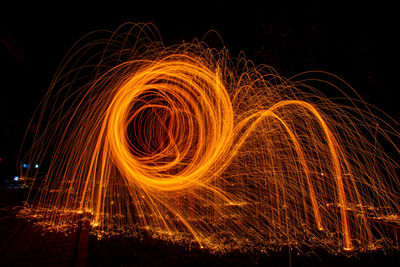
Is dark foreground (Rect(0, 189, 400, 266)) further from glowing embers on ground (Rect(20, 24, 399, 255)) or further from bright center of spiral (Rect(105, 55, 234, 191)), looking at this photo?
bright center of spiral (Rect(105, 55, 234, 191))

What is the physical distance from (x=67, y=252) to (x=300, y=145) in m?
8.28

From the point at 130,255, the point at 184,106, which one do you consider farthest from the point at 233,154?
the point at 130,255

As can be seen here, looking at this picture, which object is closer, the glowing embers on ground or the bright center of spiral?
the glowing embers on ground

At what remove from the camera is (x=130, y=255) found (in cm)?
568

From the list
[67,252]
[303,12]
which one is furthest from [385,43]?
[67,252]

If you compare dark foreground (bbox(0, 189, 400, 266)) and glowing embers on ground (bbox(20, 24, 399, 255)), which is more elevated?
glowing embers on ground (bbox(20, 24, 399, 255))

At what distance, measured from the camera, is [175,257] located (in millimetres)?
5582

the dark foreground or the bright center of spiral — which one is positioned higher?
the bright center of spiral

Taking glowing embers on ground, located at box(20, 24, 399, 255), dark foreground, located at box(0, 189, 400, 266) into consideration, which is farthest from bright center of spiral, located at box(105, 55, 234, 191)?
dark foreground, located at box(0, 189, 400, 266)

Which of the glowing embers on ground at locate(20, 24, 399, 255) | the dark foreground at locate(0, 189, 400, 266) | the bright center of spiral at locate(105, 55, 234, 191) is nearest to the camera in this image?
the dark foreground at locate(0, 189, 400, 266)

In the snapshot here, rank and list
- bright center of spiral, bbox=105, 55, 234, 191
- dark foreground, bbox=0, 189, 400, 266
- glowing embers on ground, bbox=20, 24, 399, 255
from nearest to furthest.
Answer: dark foreground, bbox=0, 189, 400, 266 < glowing embers on ground, bbox=20, 24, 399, 255 < bright center of spiral, bbox=105, 55, 234, 191

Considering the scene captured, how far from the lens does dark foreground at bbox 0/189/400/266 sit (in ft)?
17.4

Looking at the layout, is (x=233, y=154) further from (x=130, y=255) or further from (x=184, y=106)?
(x=130, y=255)

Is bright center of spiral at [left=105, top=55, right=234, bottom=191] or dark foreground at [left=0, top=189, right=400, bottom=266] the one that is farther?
bright center of spiral at [left=105, top=55, right=234, bottom=191]
